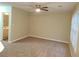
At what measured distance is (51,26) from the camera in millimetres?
5133

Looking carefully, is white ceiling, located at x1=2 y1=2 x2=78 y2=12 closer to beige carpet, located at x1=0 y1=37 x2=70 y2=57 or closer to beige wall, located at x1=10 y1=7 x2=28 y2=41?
beige wall, located at x1=10 y1=7 x2=28 y2=41

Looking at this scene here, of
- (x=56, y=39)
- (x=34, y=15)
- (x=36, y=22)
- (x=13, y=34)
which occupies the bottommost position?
(x=56, y=39)

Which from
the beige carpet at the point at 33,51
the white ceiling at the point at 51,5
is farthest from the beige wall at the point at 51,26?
the beige carpet at the point at 33,51

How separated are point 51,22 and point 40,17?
0.63 metres

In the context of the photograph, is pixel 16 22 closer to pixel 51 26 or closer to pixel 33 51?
pixel 33 51

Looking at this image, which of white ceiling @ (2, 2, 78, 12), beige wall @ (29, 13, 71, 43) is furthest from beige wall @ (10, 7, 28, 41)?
beige wall @ (29, 13, 71, 43)

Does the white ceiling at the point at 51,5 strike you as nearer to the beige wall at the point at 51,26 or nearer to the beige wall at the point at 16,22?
the beige wall at the point at 16,22

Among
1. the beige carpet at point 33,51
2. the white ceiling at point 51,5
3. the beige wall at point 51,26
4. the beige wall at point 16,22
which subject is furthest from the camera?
the beige wall at point 51,26

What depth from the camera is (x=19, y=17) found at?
4.41 metres

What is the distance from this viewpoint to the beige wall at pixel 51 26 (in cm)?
465

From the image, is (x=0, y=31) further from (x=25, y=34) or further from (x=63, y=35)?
(x=63, y=35)

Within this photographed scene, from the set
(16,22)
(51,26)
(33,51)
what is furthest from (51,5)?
(51,26)

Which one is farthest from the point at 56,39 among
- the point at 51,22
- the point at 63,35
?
the point at 51,22

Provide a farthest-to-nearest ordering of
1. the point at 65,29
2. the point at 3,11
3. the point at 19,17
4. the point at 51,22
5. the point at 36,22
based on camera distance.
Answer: the point at 36,22 → the point at 51,22 → the point at 65,29 → the point at 19,17 → the point at 3,11
